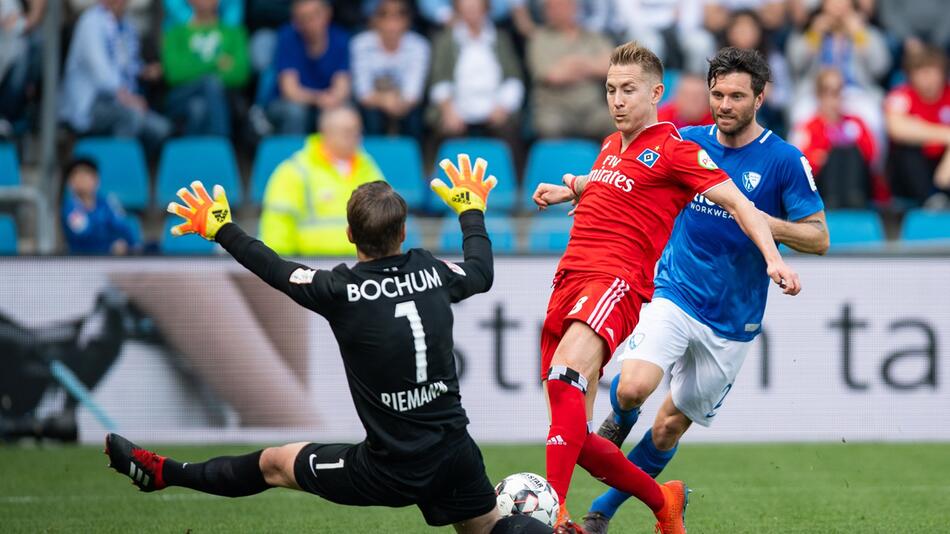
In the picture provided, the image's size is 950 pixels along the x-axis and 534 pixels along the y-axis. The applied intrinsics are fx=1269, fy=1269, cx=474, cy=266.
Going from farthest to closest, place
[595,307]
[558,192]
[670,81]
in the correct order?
[670,81], [558,192], [595,307]

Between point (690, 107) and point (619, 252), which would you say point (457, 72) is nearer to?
point (690, 107)

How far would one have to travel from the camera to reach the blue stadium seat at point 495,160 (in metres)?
12.8

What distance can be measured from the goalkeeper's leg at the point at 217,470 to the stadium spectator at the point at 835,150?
8.78 m

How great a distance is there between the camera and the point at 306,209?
10.8 metres

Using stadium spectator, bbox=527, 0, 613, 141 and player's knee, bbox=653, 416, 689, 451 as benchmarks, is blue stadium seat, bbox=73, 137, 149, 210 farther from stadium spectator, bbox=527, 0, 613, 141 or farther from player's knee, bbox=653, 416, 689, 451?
player's knee, bbox=653, 416, 689, 451

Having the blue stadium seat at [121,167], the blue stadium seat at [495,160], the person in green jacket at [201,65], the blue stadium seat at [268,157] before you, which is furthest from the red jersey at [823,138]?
the blue stadium seat at [121,167]

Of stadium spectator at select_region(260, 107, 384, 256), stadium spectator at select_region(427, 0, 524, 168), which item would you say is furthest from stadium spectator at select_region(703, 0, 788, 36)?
stadium spectator at select_region(260, 107, 384, 256)

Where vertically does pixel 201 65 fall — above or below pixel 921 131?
above

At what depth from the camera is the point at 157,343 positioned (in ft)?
32.7

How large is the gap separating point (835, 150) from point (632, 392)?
7514 millimetres

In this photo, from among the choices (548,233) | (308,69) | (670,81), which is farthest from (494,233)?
(670,81)

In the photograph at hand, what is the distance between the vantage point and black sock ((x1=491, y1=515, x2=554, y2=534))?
5.05 meters

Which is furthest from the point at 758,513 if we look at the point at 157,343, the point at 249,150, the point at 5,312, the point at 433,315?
the point at 249,150

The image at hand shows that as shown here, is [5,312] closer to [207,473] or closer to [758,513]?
[207,473]
